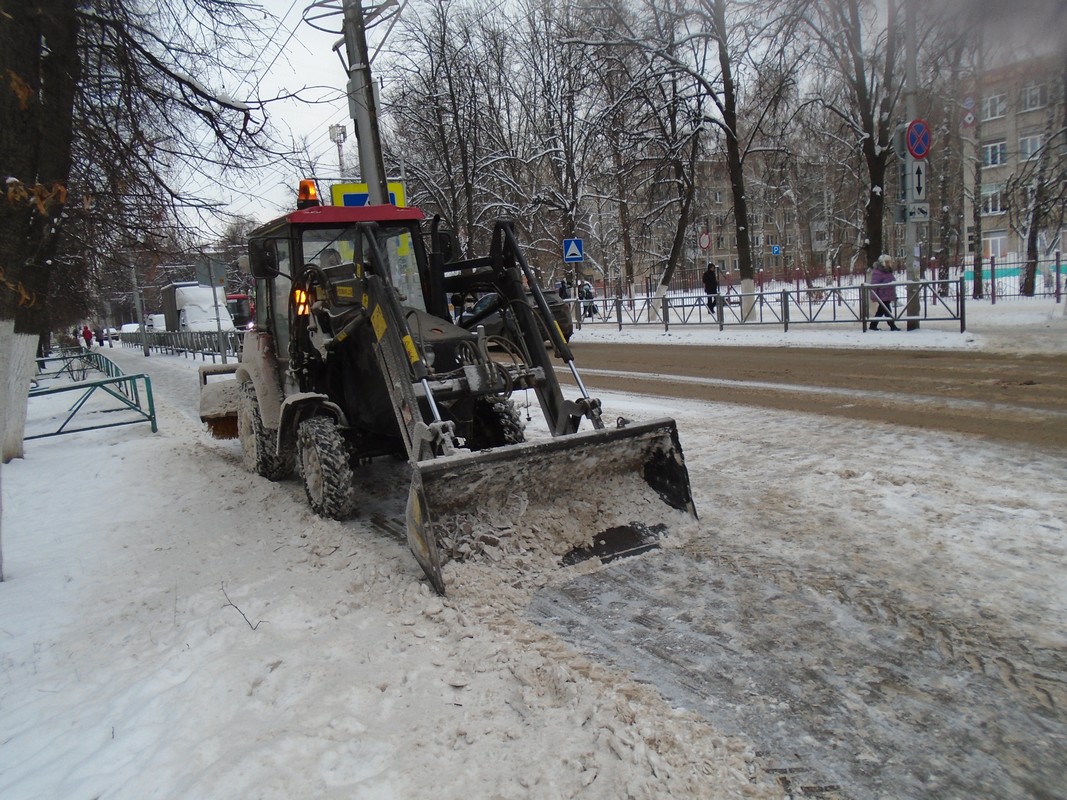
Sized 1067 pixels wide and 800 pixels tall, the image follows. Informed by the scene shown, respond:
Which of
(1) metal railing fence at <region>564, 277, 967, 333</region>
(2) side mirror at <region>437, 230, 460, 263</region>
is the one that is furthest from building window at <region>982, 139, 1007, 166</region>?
(2) side mirror at <region>437, 230, 460, 263</region>

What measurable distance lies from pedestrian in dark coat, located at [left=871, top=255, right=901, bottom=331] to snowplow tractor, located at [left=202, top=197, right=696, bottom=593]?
42.4ft

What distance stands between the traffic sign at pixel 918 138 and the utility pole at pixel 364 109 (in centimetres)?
1029

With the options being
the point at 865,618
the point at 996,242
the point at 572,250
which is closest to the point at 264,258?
the point at 865,618

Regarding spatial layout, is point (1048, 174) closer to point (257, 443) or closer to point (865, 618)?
point (865, 618)

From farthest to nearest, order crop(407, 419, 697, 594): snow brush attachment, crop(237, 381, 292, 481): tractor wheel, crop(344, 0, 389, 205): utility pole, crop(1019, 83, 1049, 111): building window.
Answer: crop(344, 0, 389, 205): utility pole < crop(237, 381, 292, 481): tractor wheel < crop(407, 419, 697, 594): snow brush attachment < crop(1019, 83, 1049, 111): building window

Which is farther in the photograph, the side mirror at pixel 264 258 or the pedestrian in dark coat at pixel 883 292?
the pedestrian in dark coat at pixel 883 292

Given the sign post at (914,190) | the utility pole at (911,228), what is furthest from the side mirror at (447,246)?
the sign post at (914,190)

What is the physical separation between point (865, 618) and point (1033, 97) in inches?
96.4

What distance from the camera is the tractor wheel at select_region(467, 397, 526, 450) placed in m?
6.37

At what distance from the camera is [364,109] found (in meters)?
14.2

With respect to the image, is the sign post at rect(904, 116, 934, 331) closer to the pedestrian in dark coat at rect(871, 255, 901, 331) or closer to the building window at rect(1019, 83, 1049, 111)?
the pedestrian in dark coat at rect(871, 255, 901, 331)

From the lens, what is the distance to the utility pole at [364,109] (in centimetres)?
1390

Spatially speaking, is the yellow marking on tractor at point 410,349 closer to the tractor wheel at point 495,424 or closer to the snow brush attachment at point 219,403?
the tractor wheel at point 495,424

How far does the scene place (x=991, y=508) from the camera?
16.8 ft
